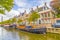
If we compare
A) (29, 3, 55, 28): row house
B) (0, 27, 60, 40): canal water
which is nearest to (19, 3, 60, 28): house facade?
(29, 3, 55, 28): row house

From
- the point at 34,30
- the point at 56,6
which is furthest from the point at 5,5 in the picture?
the point at 56,6

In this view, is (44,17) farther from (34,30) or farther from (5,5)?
(5,5)

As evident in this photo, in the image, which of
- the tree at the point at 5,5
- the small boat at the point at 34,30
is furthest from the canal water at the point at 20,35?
the tree at the point at 5,5

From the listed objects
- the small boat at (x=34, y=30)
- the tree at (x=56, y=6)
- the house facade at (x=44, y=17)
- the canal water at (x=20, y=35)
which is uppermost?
the tree at (x=56, y=6)

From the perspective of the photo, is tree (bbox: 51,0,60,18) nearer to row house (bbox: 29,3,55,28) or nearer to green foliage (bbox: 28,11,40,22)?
row house (bbox: 29,3,55,28)

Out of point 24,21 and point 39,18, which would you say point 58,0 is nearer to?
point 39,18

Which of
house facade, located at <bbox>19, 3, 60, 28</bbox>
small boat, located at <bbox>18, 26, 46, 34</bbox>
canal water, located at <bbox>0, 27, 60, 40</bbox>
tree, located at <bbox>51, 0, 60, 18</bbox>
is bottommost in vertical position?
canal water, located at <bbox>0, 27, 60, 40</bbox>

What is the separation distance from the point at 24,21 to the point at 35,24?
18 centimetres

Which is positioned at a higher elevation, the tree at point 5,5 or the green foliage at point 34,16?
the tree at point 5,5

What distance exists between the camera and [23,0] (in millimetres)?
1672

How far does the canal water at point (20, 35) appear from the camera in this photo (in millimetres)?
1605

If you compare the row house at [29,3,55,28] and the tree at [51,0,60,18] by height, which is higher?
the tree at [51,0,60,18]

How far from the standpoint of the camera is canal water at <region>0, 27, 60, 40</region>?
1.60m

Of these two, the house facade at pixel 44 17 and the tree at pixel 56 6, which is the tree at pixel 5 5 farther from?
the tree at pixel 56 6
